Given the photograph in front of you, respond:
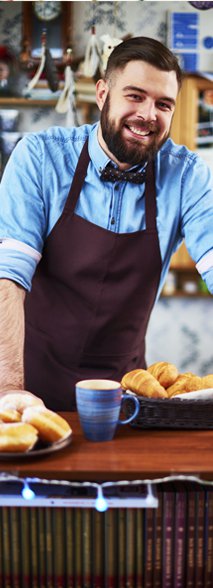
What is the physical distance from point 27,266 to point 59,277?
0.30 m

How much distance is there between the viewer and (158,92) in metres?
2.00

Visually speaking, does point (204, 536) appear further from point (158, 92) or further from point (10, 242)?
point (158, 92)

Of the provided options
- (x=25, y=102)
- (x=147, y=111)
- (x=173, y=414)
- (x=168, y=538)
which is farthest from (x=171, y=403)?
(x=25, y=102)

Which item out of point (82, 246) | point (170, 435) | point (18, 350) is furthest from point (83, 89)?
point (170, 435)

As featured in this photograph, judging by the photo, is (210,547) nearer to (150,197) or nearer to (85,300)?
(85,300)

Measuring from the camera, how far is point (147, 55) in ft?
6.59

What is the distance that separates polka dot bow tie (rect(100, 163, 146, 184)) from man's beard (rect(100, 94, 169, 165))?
0.14ft

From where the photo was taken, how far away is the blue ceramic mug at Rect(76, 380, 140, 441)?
1.38 metres

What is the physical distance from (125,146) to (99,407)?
100 cm

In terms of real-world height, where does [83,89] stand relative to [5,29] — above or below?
below

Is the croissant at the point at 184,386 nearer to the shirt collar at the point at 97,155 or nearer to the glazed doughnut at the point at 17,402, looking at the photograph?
the glazed doughnut at the point at 17,402

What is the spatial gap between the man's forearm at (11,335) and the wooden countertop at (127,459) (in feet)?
1.10

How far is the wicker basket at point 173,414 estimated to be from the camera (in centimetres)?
148

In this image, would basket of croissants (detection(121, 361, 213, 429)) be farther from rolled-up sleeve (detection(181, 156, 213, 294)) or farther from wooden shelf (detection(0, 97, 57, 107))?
wooden shelf (detection(0, 97, 57, 107))
